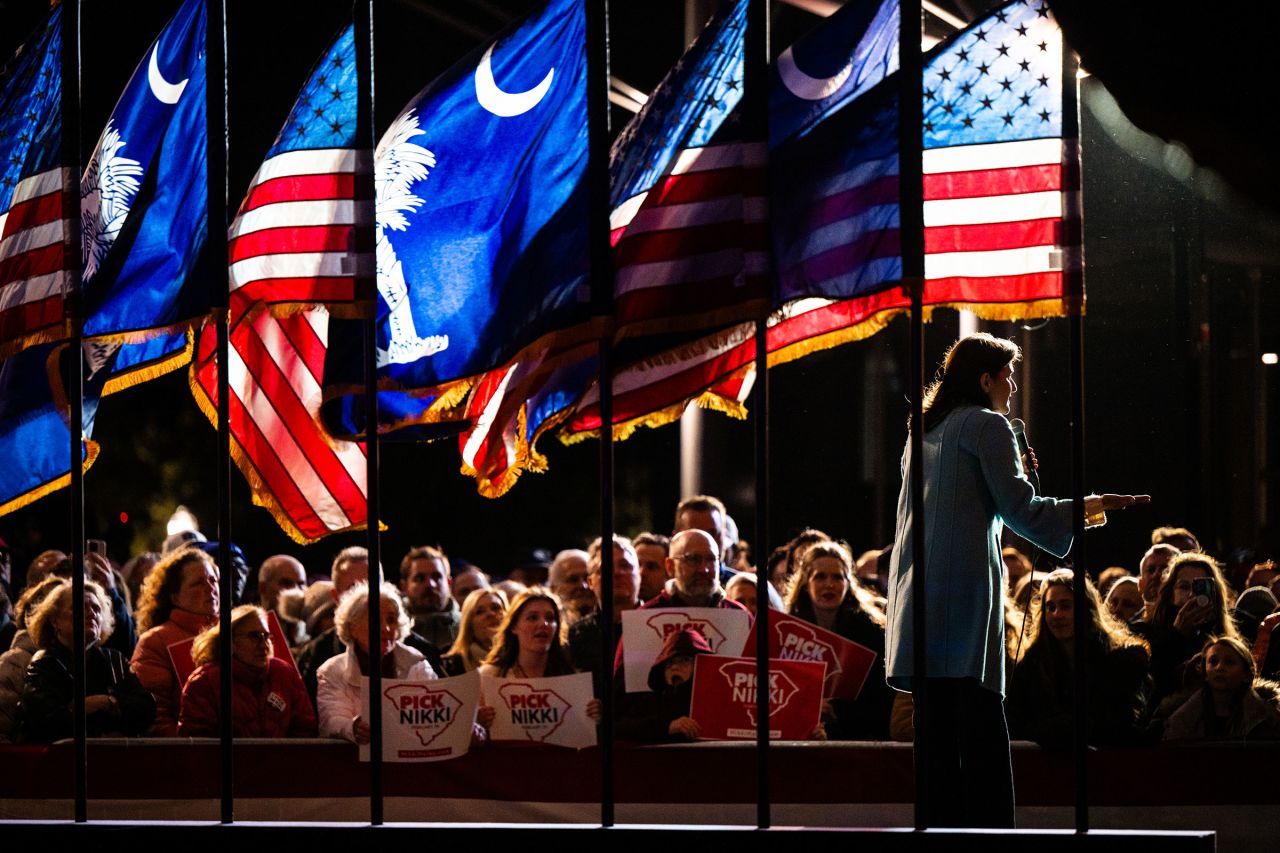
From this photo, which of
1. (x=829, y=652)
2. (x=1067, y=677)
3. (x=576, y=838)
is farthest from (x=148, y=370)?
(x=1067, y=677)

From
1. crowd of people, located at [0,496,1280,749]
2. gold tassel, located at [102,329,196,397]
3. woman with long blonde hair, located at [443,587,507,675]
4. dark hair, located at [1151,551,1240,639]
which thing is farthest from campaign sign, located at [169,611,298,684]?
dark hair, located at [1151,551,1240,639]

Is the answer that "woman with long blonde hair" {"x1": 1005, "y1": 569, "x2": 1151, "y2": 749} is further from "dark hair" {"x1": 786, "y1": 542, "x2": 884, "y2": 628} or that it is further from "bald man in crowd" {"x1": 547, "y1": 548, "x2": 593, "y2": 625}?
"bald man in crowd" {"x1": 547, "y1": 548, "x2": 593, "y2": 625}

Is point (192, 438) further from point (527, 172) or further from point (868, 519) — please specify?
point (527, 172)

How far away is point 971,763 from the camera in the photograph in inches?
222

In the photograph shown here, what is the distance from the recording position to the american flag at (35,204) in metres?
6.26

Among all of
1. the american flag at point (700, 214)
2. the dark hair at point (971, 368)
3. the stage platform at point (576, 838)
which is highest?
the american flag at point (700, 214)

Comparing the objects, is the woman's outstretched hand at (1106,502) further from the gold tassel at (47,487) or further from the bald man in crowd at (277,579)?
the bald man in crowd at (277,579)

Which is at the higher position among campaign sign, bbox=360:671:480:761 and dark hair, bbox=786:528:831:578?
dark hair, bbox=786:528:831:578

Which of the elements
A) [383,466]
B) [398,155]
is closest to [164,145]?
[398,155]

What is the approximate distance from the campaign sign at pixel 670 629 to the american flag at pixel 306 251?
1311 millimetres

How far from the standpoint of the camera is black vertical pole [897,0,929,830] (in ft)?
16.9

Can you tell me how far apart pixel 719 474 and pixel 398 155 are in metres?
10.6

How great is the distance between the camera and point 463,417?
663cm

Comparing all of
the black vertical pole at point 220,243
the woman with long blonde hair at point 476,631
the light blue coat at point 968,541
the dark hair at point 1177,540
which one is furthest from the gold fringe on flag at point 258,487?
the dark hair at point 1177,540
